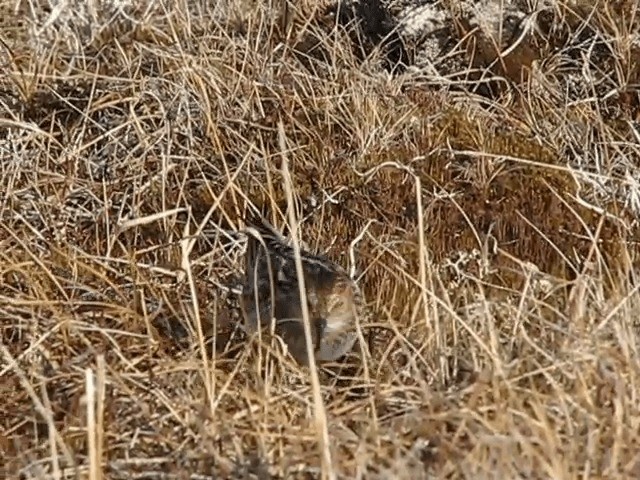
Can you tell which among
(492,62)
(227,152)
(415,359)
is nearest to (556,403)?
(415,359)

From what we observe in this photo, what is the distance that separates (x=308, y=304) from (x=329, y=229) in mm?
758

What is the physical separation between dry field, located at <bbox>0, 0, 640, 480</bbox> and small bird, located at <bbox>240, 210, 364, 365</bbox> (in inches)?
3.4

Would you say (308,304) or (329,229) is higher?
(308,304)

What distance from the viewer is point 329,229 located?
377 cm

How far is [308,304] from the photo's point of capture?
9.98ft

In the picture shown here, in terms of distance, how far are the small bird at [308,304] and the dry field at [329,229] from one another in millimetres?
87

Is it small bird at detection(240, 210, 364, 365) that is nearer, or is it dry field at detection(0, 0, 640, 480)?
dry field at detection(0, 0, 640, 480)

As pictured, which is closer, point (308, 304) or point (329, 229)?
point (308, 304)

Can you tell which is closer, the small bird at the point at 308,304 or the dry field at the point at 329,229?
the dry field at the point at 329,229

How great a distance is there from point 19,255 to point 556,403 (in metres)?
1.67

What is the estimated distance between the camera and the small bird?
120 inches

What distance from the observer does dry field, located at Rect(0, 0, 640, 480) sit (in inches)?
93.4

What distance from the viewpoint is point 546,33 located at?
189 inches

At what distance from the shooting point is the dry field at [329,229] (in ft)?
7.79
